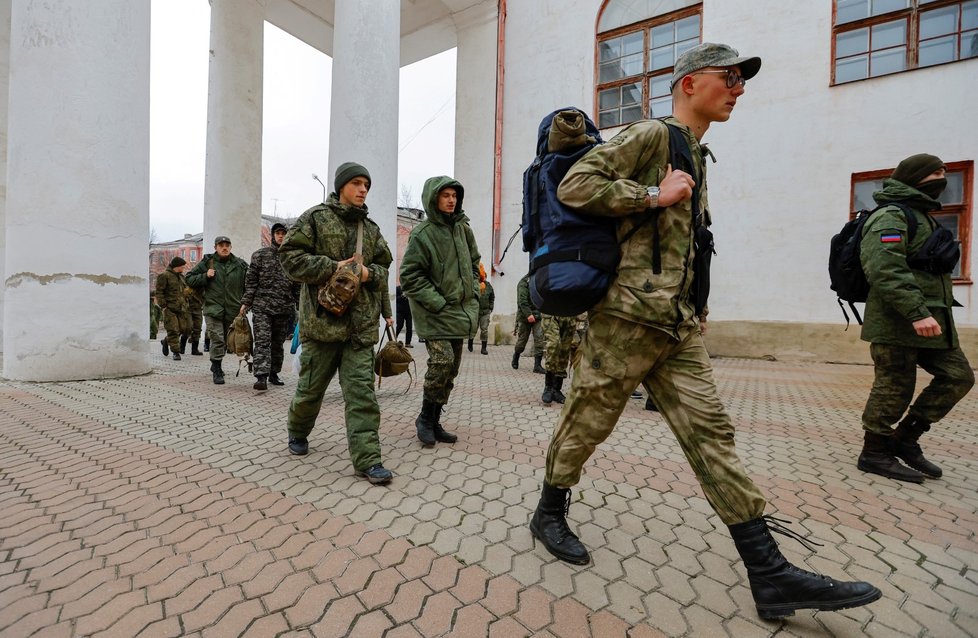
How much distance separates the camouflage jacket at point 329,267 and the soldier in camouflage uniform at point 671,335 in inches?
63.8

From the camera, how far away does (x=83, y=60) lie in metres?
6.13

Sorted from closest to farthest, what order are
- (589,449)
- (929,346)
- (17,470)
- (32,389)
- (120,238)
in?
1. (589,449)
2. (929,346)
3. (17,470)
4. (32,389)
5. (120,238)

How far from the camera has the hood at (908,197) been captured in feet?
10.2

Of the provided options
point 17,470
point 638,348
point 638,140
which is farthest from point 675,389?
point 17,470

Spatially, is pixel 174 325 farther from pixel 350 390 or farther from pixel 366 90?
pixel 350 390

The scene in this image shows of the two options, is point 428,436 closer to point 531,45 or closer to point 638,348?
point 638,348

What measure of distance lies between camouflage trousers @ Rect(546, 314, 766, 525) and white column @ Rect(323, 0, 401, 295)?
722 centimetres

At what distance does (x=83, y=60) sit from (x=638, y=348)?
25.3 ft

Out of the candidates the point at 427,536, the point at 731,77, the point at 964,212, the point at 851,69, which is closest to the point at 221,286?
the point at 427,536

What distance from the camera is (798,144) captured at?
9.40 meters

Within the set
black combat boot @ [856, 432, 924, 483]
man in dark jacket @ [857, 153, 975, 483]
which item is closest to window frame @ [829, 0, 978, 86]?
man in dark jacket @ [857, 153, 975, 483]

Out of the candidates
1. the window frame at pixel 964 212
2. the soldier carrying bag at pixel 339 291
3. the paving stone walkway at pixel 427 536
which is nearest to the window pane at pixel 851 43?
the window frame at pixel 964 212

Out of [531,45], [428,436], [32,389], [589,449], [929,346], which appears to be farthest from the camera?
[531,45]

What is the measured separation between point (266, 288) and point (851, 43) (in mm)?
10893
